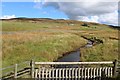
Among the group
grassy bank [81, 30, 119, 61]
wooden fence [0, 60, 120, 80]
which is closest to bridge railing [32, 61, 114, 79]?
wooden fence [0, 60, 120, 80]

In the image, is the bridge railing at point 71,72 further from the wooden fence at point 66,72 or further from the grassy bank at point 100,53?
the grassy bank at point 100,53

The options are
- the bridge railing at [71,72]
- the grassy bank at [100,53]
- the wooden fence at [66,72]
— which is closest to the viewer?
the wooden fence at [66,72]

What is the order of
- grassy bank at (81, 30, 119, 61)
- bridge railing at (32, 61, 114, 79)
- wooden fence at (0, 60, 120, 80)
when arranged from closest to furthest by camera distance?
wooden fence at (0, 60, 120, 80) < bridge railing at (32, 61, 114, 79) < grassy bank at (81, 30, 119, 61)

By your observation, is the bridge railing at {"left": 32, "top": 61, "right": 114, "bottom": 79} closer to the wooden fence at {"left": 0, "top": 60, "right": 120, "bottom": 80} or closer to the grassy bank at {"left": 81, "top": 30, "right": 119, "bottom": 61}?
the wooden fence at {"left": 0, "top": 60, "right": 120, "bottom": 80}

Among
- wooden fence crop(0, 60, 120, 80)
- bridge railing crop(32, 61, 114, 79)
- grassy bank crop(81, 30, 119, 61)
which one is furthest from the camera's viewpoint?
grassy bank crop(81, 30, 119, 61)

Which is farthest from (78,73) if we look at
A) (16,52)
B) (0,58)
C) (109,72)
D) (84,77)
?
(16,52)

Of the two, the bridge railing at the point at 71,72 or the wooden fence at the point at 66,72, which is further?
the bridge railing at the point at 71,72

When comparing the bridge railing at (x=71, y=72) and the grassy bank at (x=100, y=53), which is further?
the grassy bank at (x=100, y=53)

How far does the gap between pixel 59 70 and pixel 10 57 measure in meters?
9.72

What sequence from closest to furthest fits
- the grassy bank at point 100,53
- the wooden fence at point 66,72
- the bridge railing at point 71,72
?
the wooden fence at point 66,72
the bridge railing at point 71,72
the grassy bank at point 100,53

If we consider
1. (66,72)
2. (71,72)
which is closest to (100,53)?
(71,72)

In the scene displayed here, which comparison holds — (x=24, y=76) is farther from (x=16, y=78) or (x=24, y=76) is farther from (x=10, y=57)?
(x=10, y=57)

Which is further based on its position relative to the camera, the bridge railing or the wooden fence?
the bridge railing

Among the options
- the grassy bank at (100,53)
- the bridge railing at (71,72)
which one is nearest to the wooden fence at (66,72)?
the bridge railing at (71,72)
